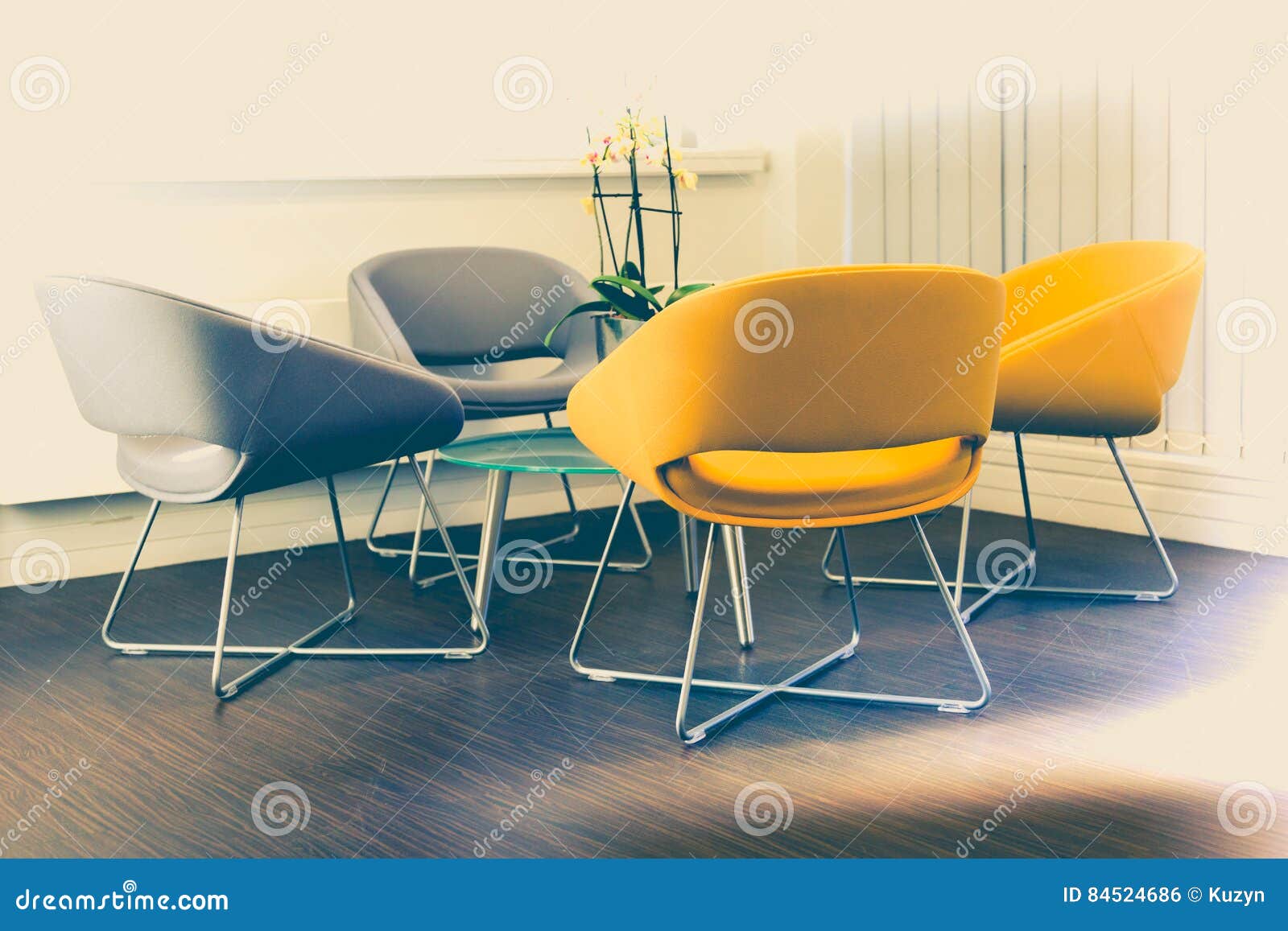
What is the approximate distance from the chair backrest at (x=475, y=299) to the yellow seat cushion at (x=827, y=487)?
5.65 ft

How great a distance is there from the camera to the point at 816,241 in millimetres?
4520

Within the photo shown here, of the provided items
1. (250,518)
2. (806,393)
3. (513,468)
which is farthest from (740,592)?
(250,518)

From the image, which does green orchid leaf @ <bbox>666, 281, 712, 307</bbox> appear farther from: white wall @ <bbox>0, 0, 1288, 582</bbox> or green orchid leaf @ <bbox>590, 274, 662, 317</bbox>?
white wall @ <bbox>0, 0, 1288, 582</bbox>

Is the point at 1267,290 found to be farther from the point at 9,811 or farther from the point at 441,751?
the point at 9,811

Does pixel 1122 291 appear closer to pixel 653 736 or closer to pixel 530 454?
pixel 530 454

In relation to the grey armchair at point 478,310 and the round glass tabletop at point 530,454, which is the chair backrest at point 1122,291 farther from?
the grey armchair at point 478,310

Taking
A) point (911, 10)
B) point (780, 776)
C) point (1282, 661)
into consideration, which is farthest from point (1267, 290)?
point (780, 776)

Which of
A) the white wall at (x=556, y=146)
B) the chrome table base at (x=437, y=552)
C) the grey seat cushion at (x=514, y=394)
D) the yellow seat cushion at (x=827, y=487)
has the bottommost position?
the chrome table base at (x=437, y=552)

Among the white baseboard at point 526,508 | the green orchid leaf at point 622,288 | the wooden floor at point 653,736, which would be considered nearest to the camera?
the wooden floor at point 653,736

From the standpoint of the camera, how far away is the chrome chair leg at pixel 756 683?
2.07m

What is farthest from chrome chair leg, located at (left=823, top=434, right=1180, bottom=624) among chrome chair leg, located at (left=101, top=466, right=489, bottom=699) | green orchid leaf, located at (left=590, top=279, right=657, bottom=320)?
chrome chair leg, located at (left=101, top=466, right=489, bottom=699)

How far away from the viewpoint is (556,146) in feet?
13.8

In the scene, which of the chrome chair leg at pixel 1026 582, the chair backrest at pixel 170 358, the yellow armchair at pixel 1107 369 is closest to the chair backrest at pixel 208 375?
the chair backrest at pixel 170 358

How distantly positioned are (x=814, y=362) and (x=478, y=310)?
2052mm
